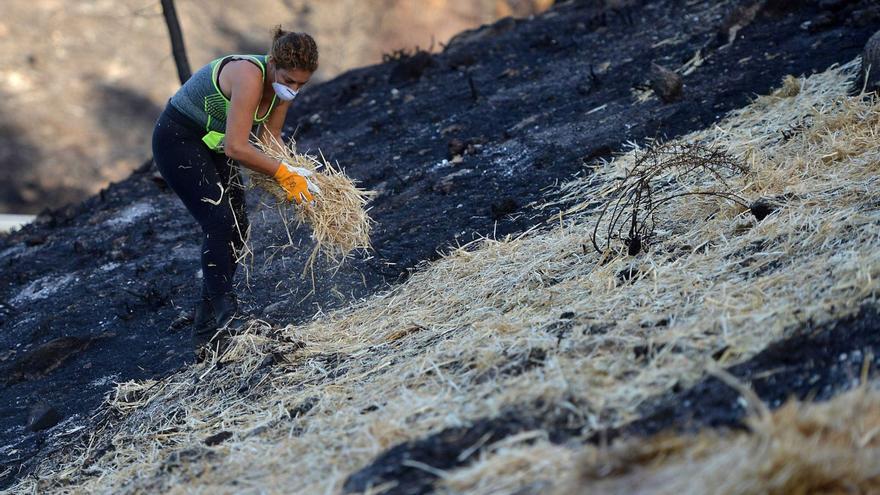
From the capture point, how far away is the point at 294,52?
4.80 meters

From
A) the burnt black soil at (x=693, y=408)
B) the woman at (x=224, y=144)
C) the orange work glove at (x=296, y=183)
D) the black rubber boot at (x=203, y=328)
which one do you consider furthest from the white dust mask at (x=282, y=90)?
the burnt black soil at (x=693, y=408)

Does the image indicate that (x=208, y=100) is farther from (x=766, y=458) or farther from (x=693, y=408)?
(x=766, y=458)

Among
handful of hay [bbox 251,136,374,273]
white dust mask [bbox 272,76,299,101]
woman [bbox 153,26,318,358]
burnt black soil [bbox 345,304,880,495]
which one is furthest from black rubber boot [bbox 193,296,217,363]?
burnt black soil [bbox 345,304,880,495]

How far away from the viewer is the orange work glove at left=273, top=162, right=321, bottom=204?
514cm

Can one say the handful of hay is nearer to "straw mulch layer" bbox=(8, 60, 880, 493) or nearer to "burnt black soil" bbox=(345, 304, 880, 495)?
"straw mulch layer" bbox=(8, 60, 880, 493)

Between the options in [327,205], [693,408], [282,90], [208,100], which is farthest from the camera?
[327,205]

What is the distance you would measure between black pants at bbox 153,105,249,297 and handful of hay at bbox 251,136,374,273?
0.25 m

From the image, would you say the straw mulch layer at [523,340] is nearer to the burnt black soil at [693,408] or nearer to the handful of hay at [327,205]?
the burnt black soil at [693,408]

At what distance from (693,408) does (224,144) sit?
2.75 meters

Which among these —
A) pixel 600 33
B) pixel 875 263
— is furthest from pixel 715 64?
pixel 875 263

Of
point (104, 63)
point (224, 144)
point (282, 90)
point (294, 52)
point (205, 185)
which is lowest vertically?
point (205, 185)

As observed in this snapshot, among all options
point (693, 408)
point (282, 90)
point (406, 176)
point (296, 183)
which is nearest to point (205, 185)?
point (296, 183)

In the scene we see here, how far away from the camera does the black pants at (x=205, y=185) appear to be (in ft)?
16.9

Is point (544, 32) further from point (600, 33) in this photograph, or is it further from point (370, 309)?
point (370, 309)
